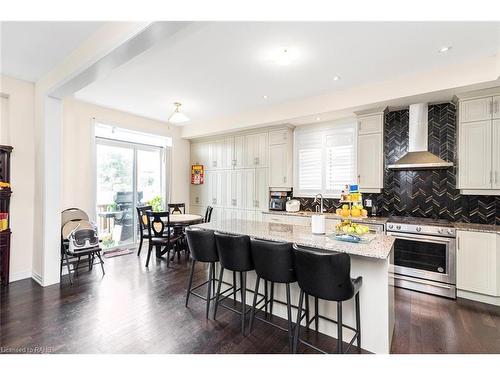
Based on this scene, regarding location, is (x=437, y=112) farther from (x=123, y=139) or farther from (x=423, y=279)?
(x=123, y=139)

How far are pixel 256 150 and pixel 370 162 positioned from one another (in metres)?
2.32

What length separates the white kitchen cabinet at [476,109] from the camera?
9.71 ft

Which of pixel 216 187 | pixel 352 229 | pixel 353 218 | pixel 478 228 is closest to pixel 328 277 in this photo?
pixel 352 229

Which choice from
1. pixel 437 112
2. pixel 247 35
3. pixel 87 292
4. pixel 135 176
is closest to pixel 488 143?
pixel 437 112

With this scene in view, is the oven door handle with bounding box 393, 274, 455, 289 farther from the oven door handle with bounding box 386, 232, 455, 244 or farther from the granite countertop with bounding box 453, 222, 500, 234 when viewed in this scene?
the granite countertop with bounding box 453, 222, 500, 234

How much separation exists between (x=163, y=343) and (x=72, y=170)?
3.66 metres

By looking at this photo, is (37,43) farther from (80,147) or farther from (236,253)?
(236,253)

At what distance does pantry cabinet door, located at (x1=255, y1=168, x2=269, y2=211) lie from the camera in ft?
16.6

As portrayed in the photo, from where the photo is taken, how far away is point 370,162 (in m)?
3.80

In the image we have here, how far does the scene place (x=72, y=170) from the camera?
4215 mm

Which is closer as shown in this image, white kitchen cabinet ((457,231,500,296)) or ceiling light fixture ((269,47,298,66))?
ceiling light fixture ((269,47,298,66))

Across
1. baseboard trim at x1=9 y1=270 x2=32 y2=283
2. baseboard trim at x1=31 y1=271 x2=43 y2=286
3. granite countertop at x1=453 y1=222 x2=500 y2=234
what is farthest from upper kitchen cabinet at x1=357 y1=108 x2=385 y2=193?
baseboard trim at x1=9 y1=270 x2=32 y2=283

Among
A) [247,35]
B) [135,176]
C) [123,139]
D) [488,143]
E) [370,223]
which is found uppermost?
[247,35]

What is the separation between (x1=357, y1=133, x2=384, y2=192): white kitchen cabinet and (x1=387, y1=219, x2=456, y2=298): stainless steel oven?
0.74m
